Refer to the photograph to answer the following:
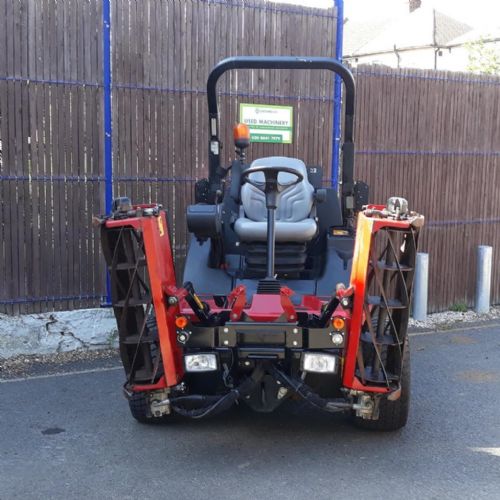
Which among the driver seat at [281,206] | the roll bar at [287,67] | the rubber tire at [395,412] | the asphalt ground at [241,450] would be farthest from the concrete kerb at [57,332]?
the rubber tire at [395,412]

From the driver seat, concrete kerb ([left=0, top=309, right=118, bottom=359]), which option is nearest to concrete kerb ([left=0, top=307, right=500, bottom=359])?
concrete kerb ([left=0, top=309, right=118, bottom=359])

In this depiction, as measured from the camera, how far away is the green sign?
301 inches

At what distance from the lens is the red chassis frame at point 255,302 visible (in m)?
4.27

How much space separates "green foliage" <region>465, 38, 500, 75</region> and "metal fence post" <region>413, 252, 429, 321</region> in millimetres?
15848

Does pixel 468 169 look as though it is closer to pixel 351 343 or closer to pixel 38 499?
pixel 351 343

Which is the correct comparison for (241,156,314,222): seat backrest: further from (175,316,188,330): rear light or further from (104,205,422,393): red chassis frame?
(175,316,188,330): rear light

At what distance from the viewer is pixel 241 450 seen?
475 cm

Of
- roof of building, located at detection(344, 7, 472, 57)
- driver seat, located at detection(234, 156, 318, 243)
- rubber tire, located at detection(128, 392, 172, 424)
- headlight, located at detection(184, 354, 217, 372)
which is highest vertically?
roof of building, located at detection(344, 7, 472, 57)

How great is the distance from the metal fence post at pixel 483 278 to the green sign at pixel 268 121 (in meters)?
2.91

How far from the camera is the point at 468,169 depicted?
890cm

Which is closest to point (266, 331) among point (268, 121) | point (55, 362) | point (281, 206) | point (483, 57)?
point (281, 206)

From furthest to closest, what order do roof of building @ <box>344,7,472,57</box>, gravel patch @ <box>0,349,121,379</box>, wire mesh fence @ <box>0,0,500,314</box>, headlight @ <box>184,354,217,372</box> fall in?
1. roof of building @ <box>344,7,472,57</box>
2. wire mesh fence @ <box>0,0,500,314</box>
3. gravel patch @ <box>0,349,121,379</box>
4. headlight @ <box>184,354,217,372</box>

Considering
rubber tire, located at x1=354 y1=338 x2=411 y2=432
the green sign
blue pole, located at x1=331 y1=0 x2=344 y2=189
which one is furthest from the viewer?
blue pole, located at x1=331 y1=0 x2=344 y2=189

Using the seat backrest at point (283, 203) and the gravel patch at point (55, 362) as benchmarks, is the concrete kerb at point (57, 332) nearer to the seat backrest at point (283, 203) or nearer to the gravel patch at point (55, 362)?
the gravel patch at point (55, 362)
